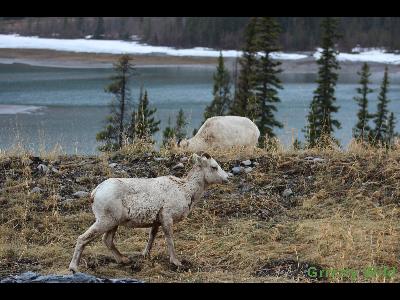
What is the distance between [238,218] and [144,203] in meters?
2.11

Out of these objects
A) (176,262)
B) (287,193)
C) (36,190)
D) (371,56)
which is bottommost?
(176,262)

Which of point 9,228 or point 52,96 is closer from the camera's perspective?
point 9,228

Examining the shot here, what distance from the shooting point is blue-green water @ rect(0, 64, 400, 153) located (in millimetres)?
35109

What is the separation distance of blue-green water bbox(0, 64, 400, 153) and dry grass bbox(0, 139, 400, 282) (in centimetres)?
1450

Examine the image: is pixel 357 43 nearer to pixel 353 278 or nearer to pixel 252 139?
pixel 252 139

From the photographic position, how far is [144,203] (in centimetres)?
777

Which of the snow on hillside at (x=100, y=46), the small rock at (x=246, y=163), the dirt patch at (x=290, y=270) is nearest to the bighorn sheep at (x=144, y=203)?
the dirt patch at (x=290, y=270)

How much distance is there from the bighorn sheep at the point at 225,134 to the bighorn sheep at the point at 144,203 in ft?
15.9

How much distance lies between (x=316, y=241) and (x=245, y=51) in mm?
35069

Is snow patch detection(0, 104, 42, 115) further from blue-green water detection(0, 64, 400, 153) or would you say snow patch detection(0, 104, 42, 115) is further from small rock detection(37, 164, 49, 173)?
small rock detection(37, 164, 49, 173)

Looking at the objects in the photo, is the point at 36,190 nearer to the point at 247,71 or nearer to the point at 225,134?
the point at 225,134

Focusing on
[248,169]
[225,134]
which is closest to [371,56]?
[225,134]
